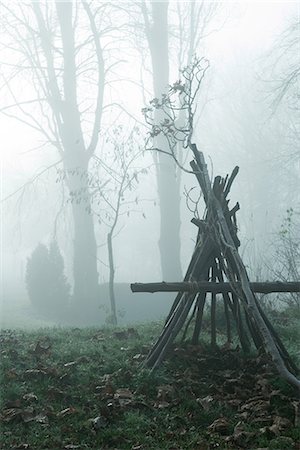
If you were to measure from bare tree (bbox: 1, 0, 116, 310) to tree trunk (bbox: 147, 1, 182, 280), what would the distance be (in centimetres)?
140

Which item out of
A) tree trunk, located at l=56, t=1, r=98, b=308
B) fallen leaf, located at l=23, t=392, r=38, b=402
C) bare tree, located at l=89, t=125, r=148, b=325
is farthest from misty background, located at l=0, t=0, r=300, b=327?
fallen leaf, located at l=23, t=392, r=38, b=402

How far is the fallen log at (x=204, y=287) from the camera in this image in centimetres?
496

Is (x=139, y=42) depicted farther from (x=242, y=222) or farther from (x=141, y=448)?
(x=141, y=448)

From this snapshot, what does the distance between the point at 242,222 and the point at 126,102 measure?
33.1 feet

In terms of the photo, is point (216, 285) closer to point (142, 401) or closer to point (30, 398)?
point (142, 401)

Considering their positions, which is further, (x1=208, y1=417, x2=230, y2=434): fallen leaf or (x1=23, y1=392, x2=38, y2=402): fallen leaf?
(x1=23, y1=392, x2=38, y2=402): fallen leaf

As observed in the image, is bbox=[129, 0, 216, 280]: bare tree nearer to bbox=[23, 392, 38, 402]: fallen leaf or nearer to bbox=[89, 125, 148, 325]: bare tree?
bbox=[89, 125, 148, 325]: bare tree

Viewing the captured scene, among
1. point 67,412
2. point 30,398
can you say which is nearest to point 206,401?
point 67,412

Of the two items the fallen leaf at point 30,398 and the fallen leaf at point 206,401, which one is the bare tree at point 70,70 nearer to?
the fallen leaf at point 30,398

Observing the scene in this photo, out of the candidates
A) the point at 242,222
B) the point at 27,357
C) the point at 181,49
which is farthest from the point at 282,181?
the point at 27,357

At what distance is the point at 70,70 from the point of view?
54.1 feet

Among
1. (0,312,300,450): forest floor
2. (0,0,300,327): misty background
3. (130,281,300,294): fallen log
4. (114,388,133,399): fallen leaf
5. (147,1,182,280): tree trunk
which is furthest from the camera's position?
(147,1,182,280): tree trunk

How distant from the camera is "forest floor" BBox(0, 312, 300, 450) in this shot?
3.71 metres

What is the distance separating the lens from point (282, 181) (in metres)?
23.5
